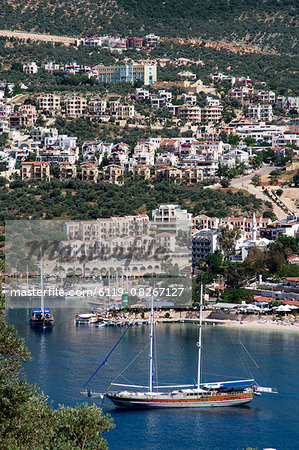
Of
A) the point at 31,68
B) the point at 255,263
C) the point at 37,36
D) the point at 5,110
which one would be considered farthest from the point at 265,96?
the point at 255,263

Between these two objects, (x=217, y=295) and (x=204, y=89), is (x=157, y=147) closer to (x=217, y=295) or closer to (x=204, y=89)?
(x=204, y=89)

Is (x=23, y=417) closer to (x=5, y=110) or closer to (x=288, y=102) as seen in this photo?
(x=5, y=110)

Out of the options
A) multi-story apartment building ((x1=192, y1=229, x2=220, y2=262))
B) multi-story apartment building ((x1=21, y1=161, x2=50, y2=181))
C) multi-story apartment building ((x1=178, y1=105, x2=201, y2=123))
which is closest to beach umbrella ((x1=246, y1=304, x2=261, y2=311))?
multi-story apartment building ((x1=192, y1=229, x2=220, y2=262))

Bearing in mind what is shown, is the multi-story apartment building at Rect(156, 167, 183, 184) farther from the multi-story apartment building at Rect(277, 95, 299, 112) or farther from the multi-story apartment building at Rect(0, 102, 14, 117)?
the multi-story apartment building at Rect(277, 95, 299, 112)

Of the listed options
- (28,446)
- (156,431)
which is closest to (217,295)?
(156,431)

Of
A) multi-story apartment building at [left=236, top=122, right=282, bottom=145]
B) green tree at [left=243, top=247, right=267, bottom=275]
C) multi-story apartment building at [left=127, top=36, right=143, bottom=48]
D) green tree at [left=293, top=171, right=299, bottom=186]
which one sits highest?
multi-story apartment building at [left=127, top=36, right=143, bottom=48]
